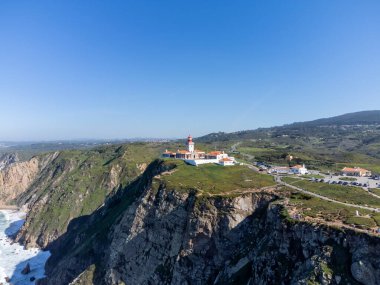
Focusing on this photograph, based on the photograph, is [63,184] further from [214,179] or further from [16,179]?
[214,179]

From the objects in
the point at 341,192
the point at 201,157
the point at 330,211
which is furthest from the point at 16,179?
the point at 330,211

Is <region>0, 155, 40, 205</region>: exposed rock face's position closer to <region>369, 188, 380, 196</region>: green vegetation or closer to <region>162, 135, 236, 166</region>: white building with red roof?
<region>162, 135, 236, 166</region>: white building with red roof

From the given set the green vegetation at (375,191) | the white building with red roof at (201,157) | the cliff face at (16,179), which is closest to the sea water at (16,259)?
the cliff face at (16,179)

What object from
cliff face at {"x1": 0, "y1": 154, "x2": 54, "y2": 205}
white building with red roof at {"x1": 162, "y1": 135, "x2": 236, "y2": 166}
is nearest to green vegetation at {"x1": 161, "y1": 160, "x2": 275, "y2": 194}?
white building with red roof at {"x1": 162, "y1": 135, "x2": 236, "y2": 166}

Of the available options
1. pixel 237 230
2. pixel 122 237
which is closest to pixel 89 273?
pixel 122 237

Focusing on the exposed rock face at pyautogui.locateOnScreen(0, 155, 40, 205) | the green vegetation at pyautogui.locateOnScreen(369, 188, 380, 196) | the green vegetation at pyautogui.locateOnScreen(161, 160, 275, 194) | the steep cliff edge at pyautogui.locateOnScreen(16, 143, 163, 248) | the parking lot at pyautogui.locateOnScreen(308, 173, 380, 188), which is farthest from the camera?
the exposed rock face at pyautogui.locateOnScreen(0, 155, 40, 205)

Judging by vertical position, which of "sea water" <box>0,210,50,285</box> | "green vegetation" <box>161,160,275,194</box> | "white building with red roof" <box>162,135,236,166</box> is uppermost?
"white building with red roof" <box>162,135,236,166</box>

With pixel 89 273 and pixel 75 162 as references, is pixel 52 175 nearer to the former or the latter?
pixel 75 162

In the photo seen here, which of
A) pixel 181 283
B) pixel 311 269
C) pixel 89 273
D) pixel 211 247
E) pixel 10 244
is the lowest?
pixel 10 244
